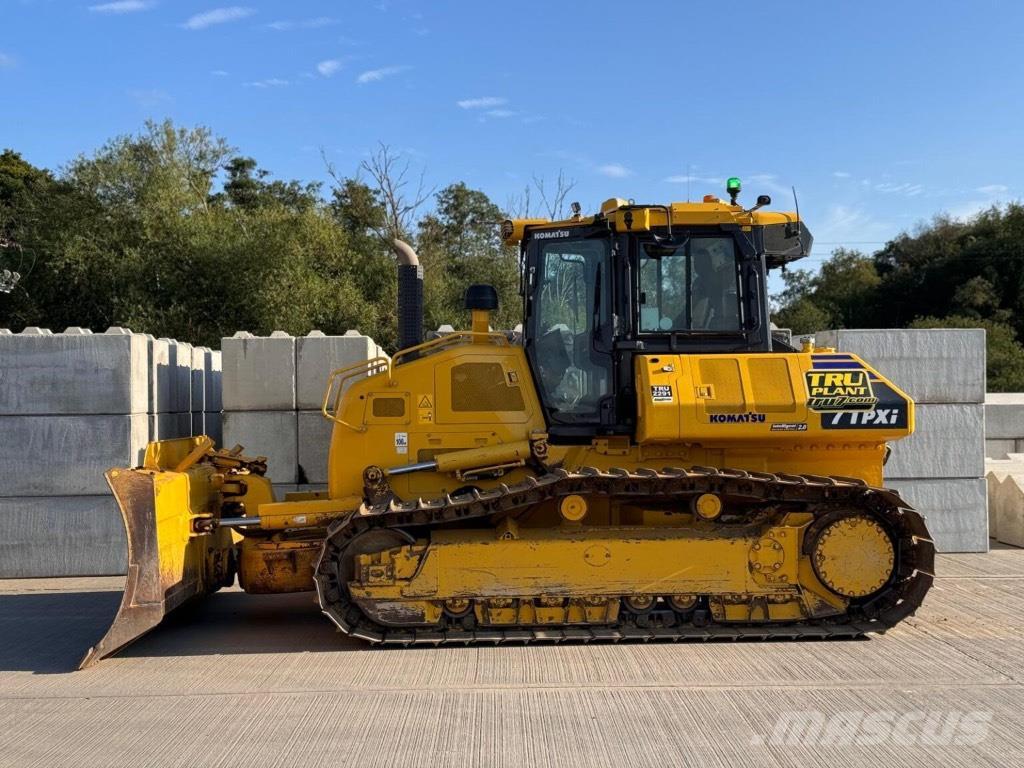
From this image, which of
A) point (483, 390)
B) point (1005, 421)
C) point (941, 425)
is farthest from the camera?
point (1005, 421)

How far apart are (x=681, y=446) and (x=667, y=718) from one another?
2.48m

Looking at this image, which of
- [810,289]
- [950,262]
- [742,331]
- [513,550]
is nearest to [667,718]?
[513,550]

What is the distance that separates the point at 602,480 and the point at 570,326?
1271mm

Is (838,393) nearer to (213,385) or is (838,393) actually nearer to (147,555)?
(147,555)

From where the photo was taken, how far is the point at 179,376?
10.6 m

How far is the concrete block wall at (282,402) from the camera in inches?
387

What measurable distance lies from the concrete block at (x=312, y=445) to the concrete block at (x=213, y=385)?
2.38 m

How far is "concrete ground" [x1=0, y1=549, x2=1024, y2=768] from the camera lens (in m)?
4.59

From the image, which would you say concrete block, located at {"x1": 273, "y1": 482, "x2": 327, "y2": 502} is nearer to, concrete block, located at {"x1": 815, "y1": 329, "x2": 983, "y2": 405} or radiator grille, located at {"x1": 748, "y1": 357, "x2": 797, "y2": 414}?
radiator grille, located at {"x1": 748, "y1": 357, "x2": 797, "y2": 414}

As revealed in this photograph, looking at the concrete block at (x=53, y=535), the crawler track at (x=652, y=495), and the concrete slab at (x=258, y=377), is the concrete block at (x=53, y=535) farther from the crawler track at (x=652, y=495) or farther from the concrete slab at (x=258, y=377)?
the crawler track at (x=652, y=495)

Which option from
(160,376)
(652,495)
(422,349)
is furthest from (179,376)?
(652,495)

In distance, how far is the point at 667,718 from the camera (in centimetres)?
498


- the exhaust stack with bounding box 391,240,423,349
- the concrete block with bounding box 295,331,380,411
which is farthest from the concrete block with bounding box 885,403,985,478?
the concrete block with bounding box 295,331,380,411

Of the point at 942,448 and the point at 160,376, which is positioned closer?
the point at 160,376
